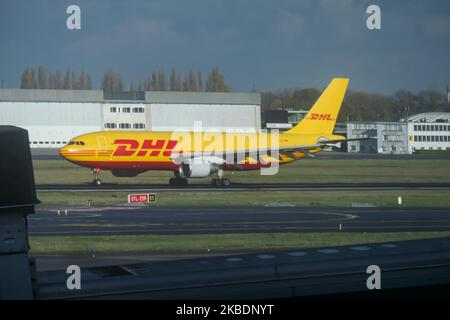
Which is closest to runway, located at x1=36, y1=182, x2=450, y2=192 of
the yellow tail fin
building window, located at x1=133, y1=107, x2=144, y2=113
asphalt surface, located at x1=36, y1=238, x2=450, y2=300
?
the yellow tail fin

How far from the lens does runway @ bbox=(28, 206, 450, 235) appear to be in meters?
26.4

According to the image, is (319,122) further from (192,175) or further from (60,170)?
(60,170)

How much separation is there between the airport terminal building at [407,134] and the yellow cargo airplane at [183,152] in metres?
38.9

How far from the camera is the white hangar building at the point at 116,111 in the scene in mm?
82312

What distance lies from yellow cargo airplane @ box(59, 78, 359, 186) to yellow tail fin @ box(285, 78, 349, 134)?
2.60 meters

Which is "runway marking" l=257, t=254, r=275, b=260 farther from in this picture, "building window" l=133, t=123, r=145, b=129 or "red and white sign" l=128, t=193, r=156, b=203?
"building window" l=133, t=123, r=145, b=129

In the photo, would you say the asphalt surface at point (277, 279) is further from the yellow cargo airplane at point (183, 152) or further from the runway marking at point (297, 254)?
the yellow cargo airplane at point (183, 152)

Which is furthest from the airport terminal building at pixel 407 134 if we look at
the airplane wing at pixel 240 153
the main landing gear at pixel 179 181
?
the main landing gear at pixel 179 181

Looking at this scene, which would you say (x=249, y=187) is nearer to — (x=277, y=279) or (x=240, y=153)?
(x=240, y=153)

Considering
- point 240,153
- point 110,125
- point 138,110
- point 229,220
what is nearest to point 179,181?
point 240,153

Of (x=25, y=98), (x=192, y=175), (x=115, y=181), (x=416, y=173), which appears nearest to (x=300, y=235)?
(x=192, y=175)

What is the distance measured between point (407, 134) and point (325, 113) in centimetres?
4035

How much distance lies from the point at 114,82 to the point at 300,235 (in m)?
93.8

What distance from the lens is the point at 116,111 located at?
284 feet
